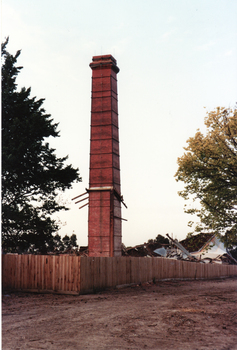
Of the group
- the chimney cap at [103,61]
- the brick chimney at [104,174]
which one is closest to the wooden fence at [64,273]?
the brick chimney at [104,174]

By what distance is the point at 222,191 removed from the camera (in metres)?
24.2

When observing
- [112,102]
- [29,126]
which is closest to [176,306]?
[29,126]

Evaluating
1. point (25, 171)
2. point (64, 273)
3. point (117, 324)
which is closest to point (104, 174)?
point (25, 171)

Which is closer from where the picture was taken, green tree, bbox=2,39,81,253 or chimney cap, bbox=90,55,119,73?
green tree, bbox=2,39,81,253

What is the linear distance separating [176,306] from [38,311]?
15.9 feet

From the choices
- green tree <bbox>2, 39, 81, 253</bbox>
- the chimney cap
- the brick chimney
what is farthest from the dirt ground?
the chimney cap

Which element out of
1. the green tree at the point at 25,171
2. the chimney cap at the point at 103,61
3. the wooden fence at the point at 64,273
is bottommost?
the wooden fence at the point at 64,273

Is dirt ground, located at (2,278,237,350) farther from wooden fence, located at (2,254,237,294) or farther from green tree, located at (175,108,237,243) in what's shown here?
green tree, located at (175,108,237,243)

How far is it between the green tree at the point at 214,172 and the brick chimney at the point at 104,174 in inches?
200

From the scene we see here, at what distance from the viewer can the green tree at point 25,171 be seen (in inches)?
830

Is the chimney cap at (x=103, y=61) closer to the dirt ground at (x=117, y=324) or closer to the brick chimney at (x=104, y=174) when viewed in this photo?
the brick chimney at (x=104, y=174)

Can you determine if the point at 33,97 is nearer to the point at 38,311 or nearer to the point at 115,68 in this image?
the point at 115,68

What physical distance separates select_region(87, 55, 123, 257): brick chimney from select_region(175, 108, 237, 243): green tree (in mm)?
5085

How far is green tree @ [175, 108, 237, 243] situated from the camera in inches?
929
